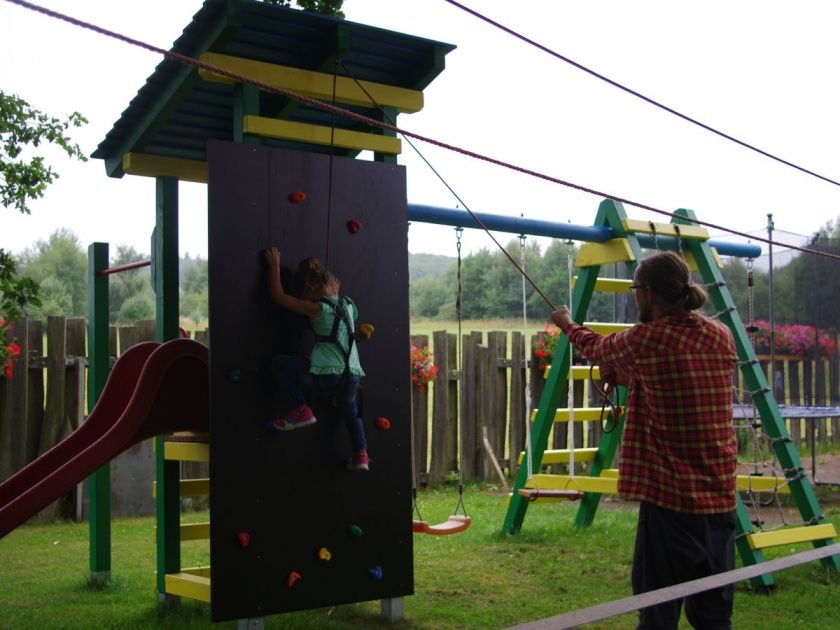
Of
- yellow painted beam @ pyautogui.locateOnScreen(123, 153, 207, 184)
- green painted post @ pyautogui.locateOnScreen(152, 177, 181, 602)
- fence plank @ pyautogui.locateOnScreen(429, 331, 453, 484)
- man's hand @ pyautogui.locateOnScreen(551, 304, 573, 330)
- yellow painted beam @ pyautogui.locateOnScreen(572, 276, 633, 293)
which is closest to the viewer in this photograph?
man's hand @ pyautogui.locateOnScreen(551, 304, 573, 330)

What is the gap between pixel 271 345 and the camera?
437 centimetres

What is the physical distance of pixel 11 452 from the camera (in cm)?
854

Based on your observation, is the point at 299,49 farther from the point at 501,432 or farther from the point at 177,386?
the point at 501,432

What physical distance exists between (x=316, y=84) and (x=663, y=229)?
10.1 ft

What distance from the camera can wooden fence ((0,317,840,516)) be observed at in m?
8.71

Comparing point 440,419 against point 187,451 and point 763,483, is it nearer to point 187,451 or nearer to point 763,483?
point 763,483

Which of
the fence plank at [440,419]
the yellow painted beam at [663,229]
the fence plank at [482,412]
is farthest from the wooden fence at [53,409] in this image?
the yellow painted beam at [663,229]

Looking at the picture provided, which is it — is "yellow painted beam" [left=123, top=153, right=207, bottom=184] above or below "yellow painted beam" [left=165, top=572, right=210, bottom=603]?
above

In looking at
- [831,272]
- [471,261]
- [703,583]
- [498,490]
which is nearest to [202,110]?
[703,583]

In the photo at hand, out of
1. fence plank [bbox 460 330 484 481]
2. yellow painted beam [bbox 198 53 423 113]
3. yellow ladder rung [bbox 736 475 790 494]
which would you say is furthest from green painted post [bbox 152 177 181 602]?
→ fence plank [bbox 460 330 484 481]

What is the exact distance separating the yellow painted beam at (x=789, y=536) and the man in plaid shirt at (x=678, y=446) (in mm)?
2484

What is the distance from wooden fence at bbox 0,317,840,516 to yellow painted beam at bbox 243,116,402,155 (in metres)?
2.74

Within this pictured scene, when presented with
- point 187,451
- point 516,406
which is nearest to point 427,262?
point 516,406

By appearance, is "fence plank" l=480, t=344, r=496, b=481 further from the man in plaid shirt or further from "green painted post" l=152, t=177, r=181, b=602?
the man in plaid shirt
